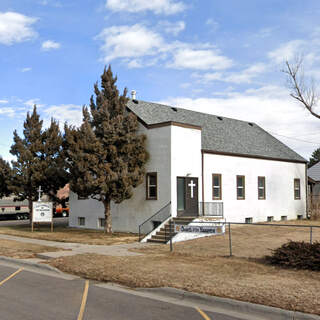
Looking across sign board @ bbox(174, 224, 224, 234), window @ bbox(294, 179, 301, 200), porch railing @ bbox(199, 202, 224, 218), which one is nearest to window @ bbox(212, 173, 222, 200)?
porch railing @ bbox(199, 202, 224, 218)

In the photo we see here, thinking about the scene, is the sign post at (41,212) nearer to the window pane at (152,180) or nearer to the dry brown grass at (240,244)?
the window pane at (152,180)

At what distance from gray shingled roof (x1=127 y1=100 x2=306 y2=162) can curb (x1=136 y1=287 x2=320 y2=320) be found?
15.7 m

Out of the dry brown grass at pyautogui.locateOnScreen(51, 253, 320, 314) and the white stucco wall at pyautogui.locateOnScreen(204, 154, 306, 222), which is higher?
the white stucco wall at pyautogui.locateOnScreen(204, 154, 306, 222)

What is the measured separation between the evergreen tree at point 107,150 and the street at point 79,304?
36.2 ft

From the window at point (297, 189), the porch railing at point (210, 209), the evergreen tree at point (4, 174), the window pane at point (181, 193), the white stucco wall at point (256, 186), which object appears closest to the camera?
the window pane at point (181, 193)

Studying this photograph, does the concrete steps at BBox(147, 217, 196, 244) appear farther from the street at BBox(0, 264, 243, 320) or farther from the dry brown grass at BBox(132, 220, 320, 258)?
the street at BBox(0, 264, 243, 320)

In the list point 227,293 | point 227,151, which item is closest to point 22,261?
point 227,293

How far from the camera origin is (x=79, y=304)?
8.75 metres

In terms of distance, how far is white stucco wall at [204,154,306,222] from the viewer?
2581 cm

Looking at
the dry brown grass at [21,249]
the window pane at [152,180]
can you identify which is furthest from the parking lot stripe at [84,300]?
the window pane at [152,180]

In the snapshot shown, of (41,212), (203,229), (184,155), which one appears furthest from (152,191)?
(203,229)

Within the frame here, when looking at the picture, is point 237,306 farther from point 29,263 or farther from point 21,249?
point 21,249

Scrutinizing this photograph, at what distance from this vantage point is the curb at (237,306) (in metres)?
7.72

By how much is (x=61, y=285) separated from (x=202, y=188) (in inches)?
570
